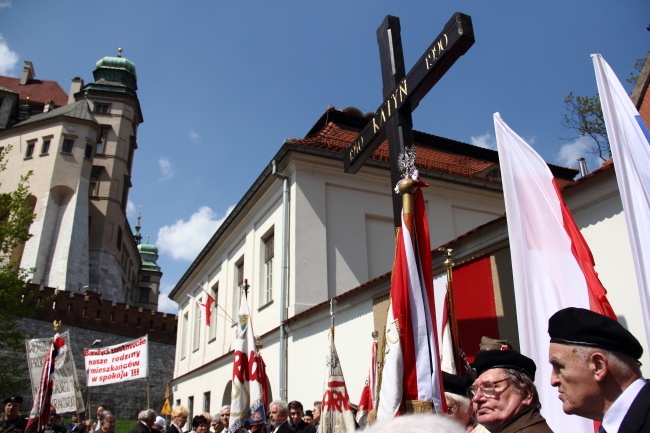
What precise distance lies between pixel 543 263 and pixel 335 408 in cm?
402

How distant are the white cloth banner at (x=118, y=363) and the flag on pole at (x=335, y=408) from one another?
6.03 metres

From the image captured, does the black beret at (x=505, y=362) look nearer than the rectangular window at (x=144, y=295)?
Yes

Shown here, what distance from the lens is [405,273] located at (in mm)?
5008

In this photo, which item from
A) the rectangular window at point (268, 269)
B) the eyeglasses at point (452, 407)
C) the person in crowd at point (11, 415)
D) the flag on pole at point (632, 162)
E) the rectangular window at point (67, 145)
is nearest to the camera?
the flag on pole at point (632, 162)

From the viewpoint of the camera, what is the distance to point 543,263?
4754mm

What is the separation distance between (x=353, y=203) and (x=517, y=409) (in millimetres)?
12364

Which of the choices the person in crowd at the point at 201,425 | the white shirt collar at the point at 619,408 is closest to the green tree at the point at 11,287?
the person in crowd at the point at 201,425

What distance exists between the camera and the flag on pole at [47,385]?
9.79 meters

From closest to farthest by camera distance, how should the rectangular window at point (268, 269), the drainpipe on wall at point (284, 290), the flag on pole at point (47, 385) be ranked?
the flag on pole at point (47, 385) < the drainpipe on wall at point (284, 290) < the rectangular window at point (268, 269)

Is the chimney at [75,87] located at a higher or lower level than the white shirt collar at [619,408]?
higher

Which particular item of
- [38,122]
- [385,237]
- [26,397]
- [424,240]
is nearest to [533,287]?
[424,240]

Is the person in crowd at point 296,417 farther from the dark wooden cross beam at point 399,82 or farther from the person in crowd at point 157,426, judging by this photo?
the dark wooden cross beam at point 399,82

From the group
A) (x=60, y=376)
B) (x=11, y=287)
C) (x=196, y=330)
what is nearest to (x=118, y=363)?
(x=60, y=376)

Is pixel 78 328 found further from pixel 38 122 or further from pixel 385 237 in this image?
pixel 385 237
